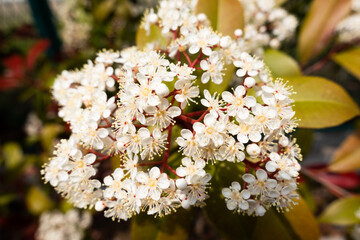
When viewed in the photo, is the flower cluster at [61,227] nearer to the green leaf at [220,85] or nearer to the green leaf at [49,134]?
the green leaf at [49,134]

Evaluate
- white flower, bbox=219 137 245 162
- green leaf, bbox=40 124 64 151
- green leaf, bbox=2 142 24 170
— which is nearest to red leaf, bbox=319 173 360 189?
white flower, bbox=219 137 245 162

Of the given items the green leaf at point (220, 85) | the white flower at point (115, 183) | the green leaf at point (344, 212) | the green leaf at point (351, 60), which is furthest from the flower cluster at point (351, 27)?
the white flower at point (115, 183)

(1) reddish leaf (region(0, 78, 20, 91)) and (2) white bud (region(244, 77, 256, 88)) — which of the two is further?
(1) reddish leaf (region(0, 78, 20, 91))

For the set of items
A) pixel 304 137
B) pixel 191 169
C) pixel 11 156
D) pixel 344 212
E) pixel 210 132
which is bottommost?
pixel 11 156

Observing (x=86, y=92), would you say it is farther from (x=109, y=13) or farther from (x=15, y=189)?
(x=15, y=189)

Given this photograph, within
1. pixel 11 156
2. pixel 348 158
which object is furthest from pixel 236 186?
pixel 11 156

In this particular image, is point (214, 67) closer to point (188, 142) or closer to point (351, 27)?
point (188, 142)

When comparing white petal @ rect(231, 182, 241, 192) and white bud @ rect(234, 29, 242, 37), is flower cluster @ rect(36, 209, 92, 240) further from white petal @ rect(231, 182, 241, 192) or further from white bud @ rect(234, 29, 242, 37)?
white bud @ rect(234, 29, 242, 37)
